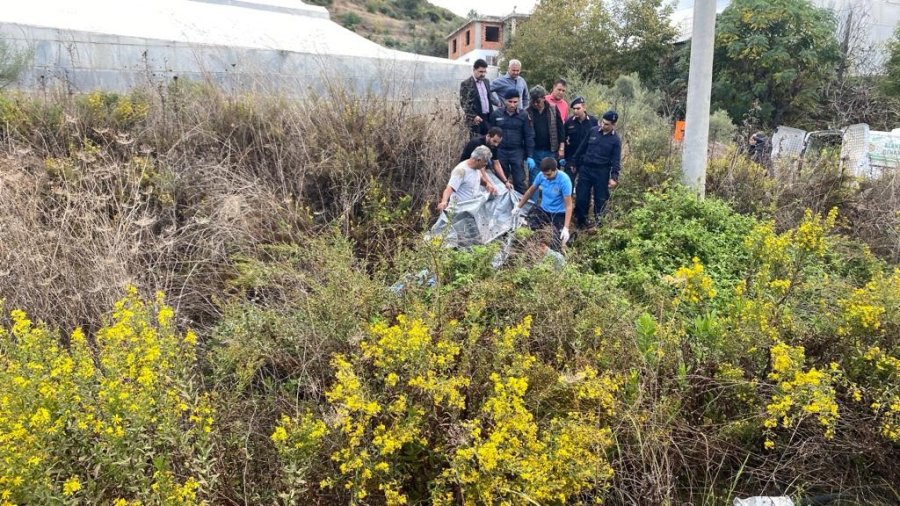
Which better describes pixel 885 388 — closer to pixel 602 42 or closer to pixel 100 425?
pixel 100 425

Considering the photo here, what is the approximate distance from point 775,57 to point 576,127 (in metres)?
13.1

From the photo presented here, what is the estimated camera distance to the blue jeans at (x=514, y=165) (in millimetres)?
6160

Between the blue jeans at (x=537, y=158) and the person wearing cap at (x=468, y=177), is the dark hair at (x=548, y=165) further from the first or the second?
the blue jeans at (x=537, y=158)

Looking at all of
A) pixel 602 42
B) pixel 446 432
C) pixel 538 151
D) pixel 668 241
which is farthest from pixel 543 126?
pixel 602 42

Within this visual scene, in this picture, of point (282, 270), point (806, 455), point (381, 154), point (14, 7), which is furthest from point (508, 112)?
point (14, 7)

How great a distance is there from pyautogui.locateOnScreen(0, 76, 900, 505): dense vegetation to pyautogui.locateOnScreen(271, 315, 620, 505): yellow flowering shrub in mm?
15

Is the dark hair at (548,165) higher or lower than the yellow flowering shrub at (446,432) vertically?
higher

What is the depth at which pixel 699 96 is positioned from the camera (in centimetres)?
592

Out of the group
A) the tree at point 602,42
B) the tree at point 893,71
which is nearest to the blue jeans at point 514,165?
the tree at point 893,71

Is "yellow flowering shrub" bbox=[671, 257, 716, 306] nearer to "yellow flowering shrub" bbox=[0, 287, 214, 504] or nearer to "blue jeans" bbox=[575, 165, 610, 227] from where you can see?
"blue jeans" bbox=[575, 165, 610, 227]

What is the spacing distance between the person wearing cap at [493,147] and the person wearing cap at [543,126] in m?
0.62

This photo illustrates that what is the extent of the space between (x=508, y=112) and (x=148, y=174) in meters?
3.62

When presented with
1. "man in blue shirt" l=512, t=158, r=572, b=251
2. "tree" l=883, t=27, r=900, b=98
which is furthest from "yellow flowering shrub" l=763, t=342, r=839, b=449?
"tree" l=883, t=27, r=900, b=98

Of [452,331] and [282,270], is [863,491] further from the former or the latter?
[282,270]
